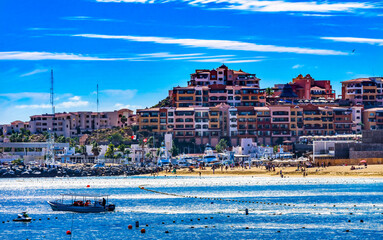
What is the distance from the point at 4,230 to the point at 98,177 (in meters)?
116

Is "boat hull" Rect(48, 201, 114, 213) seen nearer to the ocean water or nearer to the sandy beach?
the ocean water

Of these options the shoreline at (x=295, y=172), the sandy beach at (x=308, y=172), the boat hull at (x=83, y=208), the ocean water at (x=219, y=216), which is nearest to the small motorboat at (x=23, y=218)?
the ocean water at (x=219, y=216)

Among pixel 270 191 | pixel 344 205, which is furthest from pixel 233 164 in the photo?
pixel 344 205

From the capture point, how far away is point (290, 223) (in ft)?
240

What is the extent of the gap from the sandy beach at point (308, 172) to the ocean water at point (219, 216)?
21.8 meters

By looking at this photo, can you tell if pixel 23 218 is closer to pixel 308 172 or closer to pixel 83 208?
pixel 83 208

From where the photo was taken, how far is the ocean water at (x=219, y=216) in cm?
6775

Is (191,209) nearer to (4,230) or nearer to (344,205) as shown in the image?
(344,205)

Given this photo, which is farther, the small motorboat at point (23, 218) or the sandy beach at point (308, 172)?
the sandy beach at point (308, 172)

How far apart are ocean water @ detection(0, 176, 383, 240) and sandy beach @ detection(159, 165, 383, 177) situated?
71.7ft

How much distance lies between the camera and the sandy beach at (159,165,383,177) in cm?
14212

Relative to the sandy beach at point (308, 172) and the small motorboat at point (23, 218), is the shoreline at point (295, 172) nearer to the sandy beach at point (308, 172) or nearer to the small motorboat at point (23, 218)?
the sandy beach at point (308, 172)

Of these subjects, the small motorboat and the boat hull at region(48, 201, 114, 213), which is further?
the boat hull at region(48, 201, 114, 213)

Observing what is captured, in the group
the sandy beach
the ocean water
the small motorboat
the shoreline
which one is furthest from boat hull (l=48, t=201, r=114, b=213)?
the sandy beach
